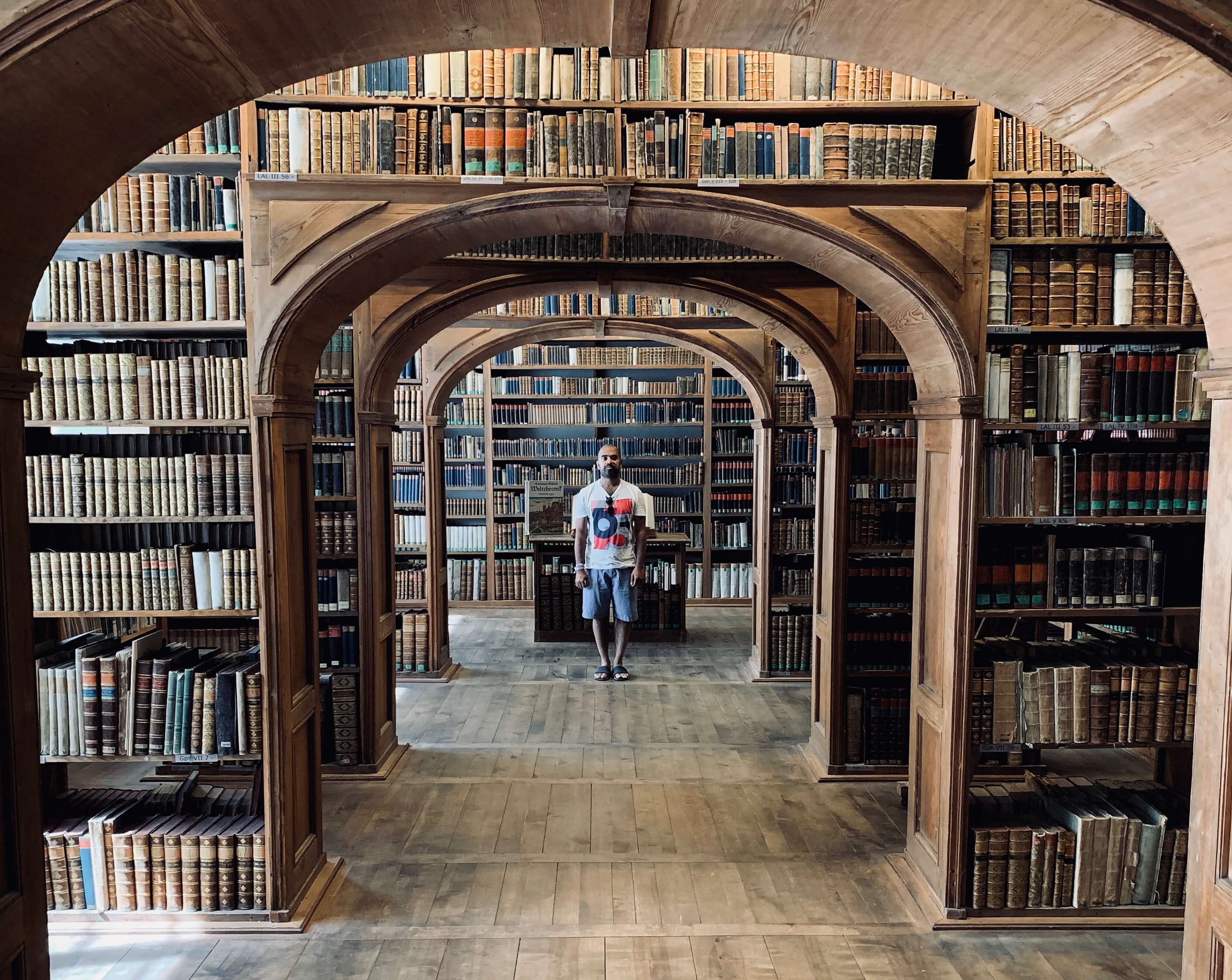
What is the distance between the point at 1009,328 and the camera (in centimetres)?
329

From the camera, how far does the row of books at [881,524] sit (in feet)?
16.0

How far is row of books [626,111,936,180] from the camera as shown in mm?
3135

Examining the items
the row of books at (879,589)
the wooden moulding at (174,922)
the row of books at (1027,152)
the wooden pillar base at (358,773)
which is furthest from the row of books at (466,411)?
the row of books at (1027,152)

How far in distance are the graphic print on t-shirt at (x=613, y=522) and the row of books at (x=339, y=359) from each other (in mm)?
2374

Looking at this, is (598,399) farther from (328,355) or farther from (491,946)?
(491,946)

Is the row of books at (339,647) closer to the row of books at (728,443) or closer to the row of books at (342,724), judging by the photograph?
the row of books at (342,724)

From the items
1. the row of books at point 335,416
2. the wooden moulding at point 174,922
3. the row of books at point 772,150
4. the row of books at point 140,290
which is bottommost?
the wooden moulding at point 174,922

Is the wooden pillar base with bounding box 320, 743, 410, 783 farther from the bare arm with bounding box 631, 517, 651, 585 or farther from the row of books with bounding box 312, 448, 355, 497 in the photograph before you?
the bare arm with bounding box 631, 517, 651, 585

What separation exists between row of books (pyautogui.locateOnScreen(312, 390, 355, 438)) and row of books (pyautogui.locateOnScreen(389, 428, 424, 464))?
375 cm

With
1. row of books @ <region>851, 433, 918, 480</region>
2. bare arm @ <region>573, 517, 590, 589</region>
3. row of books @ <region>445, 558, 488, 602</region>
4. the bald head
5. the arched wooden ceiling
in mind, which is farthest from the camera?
row of books @ <region>445, 558, 488, 602</region>

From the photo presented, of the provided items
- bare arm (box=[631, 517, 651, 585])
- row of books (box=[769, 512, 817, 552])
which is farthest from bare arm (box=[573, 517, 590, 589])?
row of books (box=[769, 512, 817, 552])

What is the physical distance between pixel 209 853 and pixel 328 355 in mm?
2702

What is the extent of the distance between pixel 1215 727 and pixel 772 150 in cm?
242

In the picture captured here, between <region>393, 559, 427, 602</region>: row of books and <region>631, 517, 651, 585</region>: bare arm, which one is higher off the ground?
<region>631, 517, 651, 585</region>: bare arm
